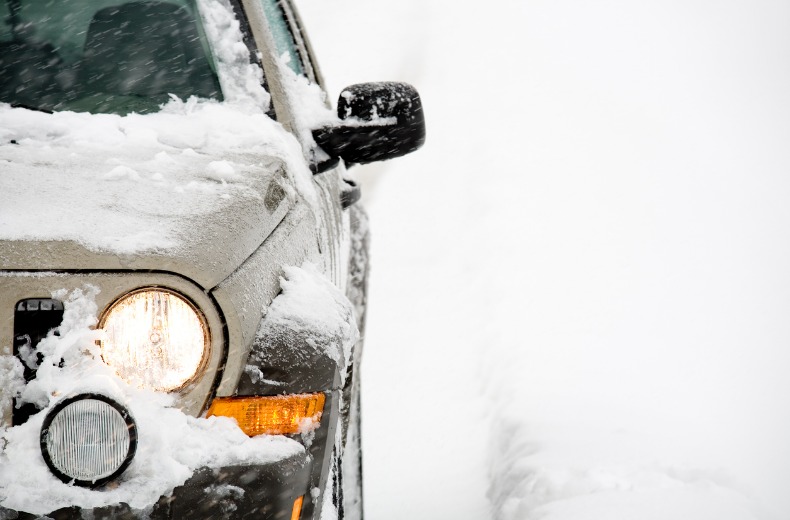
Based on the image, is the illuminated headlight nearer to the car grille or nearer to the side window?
the car grille

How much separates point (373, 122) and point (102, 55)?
95 centimetres

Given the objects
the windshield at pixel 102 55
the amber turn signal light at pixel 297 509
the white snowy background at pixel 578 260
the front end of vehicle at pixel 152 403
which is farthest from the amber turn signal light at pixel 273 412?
the white snowy background at pixel 578 260

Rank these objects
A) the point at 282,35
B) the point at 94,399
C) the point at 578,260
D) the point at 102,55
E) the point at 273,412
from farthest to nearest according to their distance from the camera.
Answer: the point at 578,260 < the point at 282,35 < the point at 102,55 < the point at 273,412 < the point at 94,399

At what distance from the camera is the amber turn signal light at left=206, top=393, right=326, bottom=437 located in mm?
1568

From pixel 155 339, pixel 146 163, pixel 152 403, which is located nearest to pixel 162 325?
pixel 155 339

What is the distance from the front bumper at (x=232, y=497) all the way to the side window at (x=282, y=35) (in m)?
1.79

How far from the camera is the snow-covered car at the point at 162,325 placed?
Answer: 140 cm

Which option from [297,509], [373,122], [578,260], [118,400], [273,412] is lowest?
[578,260]

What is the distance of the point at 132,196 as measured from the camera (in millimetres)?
1723

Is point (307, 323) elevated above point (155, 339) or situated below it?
below

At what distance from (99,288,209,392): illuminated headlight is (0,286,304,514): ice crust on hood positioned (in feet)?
0.09

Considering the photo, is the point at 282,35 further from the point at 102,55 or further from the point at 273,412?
the point at 273,412

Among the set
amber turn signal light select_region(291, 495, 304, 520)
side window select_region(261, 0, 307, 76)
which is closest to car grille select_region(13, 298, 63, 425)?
amber turn signal light select_region(291, 495, 304, 520)

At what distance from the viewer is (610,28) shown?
43.7 feet
